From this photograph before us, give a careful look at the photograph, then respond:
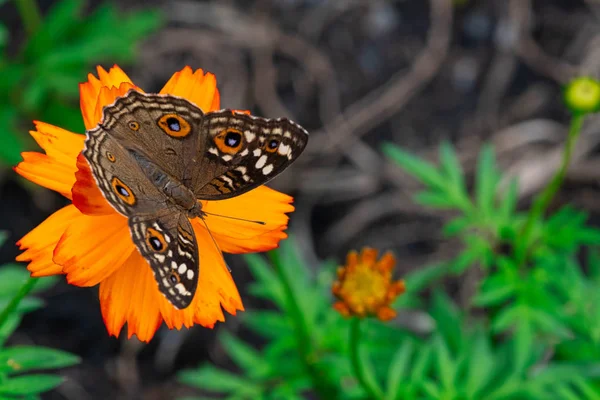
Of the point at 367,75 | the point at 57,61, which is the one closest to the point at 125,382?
the point at 57,61

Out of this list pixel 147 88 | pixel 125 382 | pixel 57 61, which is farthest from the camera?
pixel 147 88

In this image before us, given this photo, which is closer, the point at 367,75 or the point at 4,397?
the point at 4,397

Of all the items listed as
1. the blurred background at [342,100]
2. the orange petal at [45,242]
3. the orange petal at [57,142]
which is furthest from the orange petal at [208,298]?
the blurred background at [342,100]

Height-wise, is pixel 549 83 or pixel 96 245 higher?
pixel 549 83

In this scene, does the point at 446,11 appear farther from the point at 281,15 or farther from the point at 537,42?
the point at 281,15

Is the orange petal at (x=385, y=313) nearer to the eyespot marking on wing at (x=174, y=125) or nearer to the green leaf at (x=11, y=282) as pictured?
the eyespot marking on wing at (x=174, y=125)

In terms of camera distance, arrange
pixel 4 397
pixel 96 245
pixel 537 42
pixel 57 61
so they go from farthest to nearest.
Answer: pixel 537 42 < pixel 57 61 < pixel 4 397 < pixel 96 245

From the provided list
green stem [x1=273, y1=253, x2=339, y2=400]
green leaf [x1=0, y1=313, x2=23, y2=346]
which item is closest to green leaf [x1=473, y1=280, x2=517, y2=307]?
green stem [x1=273, y1=253, x2=339, y2=400]
